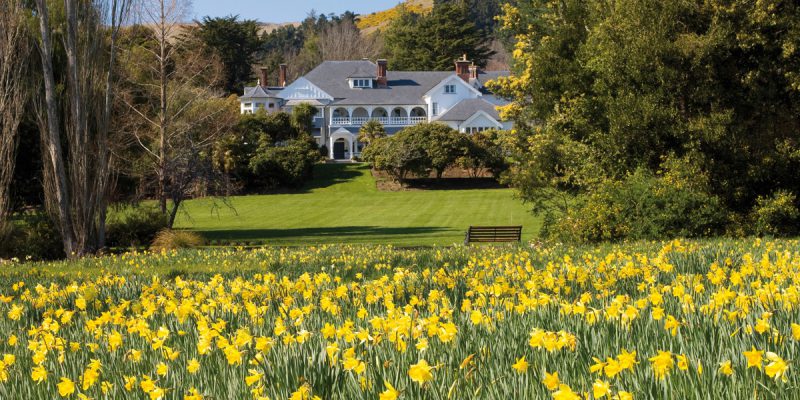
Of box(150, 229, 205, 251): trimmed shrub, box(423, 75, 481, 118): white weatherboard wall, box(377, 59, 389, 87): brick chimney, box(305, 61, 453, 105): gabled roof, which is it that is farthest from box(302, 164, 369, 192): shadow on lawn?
box(150, 229, 205, 251): trimmed shrub

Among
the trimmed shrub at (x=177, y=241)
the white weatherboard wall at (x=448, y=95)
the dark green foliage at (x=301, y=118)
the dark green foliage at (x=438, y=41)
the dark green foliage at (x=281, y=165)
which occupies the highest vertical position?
the dark green foliage at (x=438, y=41)

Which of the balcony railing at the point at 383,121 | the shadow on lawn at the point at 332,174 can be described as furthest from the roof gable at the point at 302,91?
the shadow on lawn at the point at 332,174

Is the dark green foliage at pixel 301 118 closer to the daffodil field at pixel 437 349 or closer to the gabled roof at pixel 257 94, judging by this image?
the gabled roof at pixel 257 94

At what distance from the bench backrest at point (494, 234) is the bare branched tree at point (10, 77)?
13280 millimetres

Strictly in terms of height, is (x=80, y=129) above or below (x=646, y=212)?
above

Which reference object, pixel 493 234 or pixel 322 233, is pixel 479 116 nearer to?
pixel 322 233

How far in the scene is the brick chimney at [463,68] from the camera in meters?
83.8

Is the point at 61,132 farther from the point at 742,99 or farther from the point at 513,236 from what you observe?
the point at 742,99

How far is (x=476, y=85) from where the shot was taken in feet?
283

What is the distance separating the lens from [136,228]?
88.7 feet

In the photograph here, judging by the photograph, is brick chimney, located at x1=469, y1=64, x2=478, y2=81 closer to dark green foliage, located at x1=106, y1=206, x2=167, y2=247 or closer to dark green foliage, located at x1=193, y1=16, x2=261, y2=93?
dark green foliage, located at x1=193, y1=16, x2=261, y2=93

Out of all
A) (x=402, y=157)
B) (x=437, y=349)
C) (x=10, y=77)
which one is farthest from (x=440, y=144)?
(x=437, y=349)

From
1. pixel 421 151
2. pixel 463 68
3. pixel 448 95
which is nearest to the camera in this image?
pixel 421 151

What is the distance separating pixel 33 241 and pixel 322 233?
45.3 ft
